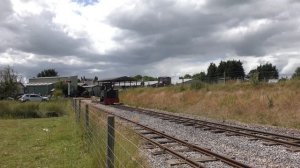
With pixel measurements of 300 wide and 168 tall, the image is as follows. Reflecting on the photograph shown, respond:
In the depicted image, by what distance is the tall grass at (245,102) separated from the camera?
28141 mm

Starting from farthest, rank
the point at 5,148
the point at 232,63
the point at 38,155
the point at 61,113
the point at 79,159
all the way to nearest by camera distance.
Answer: the point at 232,63 → the point at 61,113 → the point at 5,148 → the point at 38,155 → the point at 79,159

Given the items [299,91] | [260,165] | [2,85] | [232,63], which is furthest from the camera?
[232,63]

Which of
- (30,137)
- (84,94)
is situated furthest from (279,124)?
(84,94)

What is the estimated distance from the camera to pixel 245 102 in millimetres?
33938

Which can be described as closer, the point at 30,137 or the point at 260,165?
the point at 260,165

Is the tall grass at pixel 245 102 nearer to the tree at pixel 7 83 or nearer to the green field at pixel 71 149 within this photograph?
the green field at pixel 71 149

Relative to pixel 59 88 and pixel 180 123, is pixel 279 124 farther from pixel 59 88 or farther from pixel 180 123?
pixel 59 88

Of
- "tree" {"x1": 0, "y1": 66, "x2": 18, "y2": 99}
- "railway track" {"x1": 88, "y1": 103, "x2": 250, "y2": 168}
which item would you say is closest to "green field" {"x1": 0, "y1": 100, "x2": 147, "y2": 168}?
"railway track" {"x1": 88, "y1": 103, "x2": 250, "y2": 168}

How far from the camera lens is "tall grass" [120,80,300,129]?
2814 cm

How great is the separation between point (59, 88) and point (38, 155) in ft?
323

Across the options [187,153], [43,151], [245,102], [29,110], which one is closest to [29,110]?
[29,110]

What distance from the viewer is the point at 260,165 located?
38.8ft

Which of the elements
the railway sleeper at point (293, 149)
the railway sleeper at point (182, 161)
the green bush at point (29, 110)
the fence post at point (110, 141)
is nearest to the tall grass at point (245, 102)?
the railway sleeper at point (293, 149)

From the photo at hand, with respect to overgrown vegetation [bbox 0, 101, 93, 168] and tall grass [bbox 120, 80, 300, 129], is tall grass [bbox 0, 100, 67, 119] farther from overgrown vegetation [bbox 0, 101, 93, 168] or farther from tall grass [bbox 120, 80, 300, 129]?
overgrown vegetation [bbox 0, 101, 93, 168]
